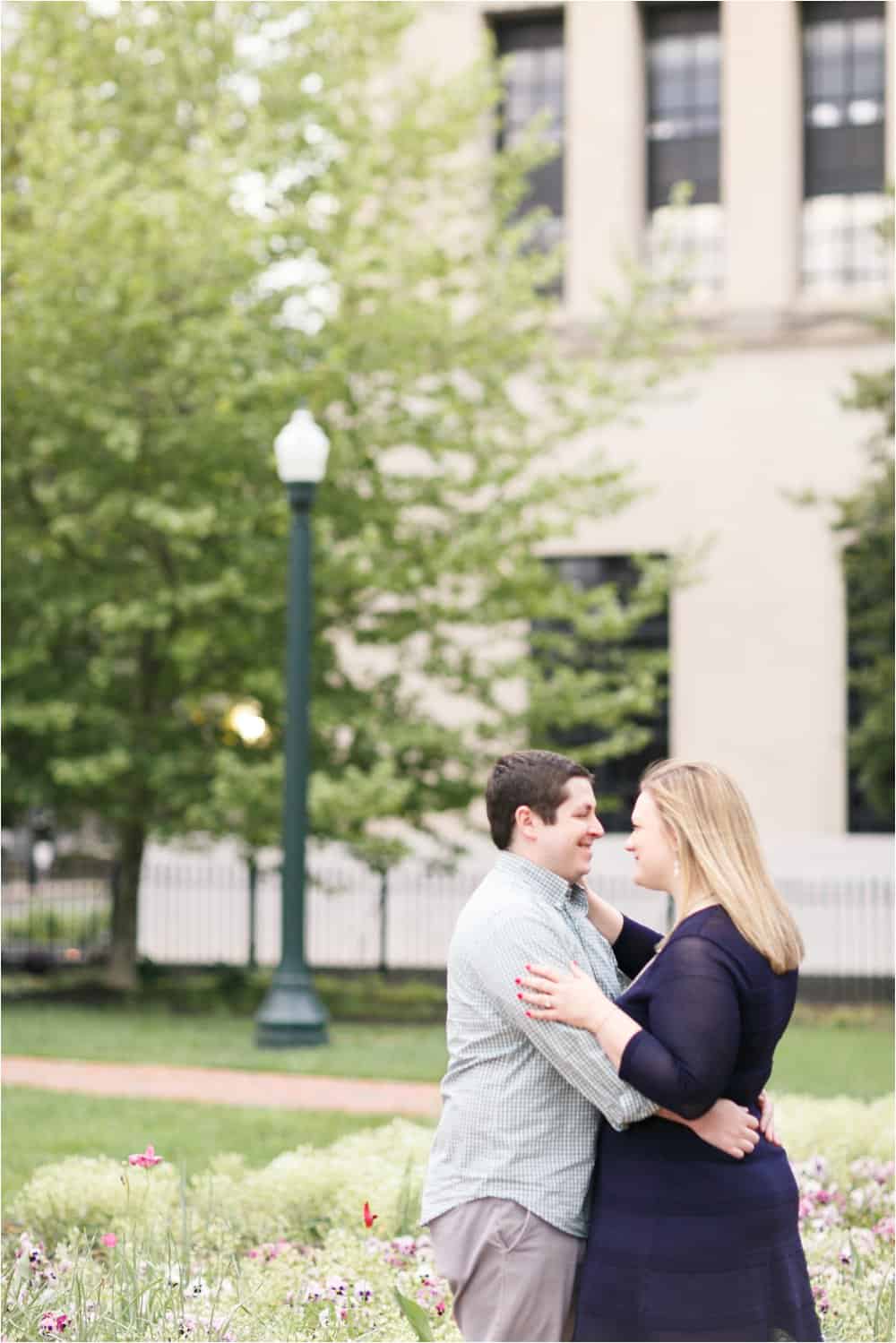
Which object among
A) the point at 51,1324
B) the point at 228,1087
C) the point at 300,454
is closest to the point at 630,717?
the point at 300,454

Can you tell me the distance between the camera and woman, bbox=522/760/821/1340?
3689 millimetres

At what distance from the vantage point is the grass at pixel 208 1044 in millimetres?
13922

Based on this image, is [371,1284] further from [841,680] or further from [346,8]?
[841,680]

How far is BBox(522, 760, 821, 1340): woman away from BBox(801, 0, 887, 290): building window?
2204 centimetres

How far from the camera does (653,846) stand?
396 cm

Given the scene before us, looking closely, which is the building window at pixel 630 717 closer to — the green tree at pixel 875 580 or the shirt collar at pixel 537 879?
the green tree at pixel 875 580

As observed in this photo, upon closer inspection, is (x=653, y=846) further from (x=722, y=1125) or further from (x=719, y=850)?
(x=722, y=1125)

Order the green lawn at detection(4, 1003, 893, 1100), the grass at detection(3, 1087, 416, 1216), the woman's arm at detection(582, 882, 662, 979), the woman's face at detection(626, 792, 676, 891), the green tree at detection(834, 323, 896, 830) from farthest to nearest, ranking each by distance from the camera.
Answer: the green tree at detection(834, 323, 896, 830)
the green lawn at detection(4, 1003, 893, 1100)
the grass at detection(3, 1087, 416, 1216)
the woman's arm at detection(582, 882, 662, 979)
the woman's face at detection(626, 792, 676, 891)

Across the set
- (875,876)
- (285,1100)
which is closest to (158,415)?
(285,1100)

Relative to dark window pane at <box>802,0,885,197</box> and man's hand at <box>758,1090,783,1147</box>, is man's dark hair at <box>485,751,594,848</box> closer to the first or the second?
man's hand at <box>758,1090,783,1147</box>

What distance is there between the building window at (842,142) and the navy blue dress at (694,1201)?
22213 millimetres

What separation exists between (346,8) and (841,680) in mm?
11154

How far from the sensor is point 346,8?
63.5 feet

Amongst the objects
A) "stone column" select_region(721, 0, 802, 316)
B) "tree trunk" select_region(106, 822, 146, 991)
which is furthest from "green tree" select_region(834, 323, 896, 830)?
"tree trunk" select_region(106, 822, 146, 991)
